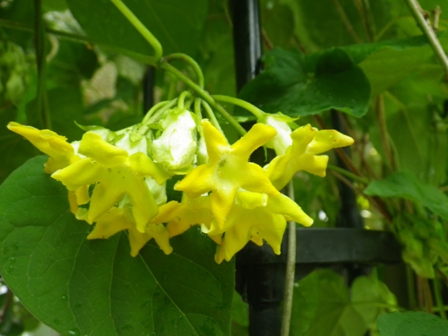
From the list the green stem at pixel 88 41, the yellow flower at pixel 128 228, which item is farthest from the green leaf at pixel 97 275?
the green stem at pixel 88 41

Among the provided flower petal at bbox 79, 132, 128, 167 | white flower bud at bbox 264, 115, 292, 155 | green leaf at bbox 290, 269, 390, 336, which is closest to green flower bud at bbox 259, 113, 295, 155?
white flower bud at bbox 264, 115, 292, 155

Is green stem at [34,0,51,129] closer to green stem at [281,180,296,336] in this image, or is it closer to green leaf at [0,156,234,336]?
green leaf at [0,156,234,336]

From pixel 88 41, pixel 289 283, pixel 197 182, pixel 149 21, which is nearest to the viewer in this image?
pixel 197 182

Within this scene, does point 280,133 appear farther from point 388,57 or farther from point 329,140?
point 388,57

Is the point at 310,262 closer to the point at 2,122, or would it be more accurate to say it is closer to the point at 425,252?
the point at 425,252

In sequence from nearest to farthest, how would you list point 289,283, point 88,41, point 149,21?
point 289,283
point 88,41
point 149,21

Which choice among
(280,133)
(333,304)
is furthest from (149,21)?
(333,304)
